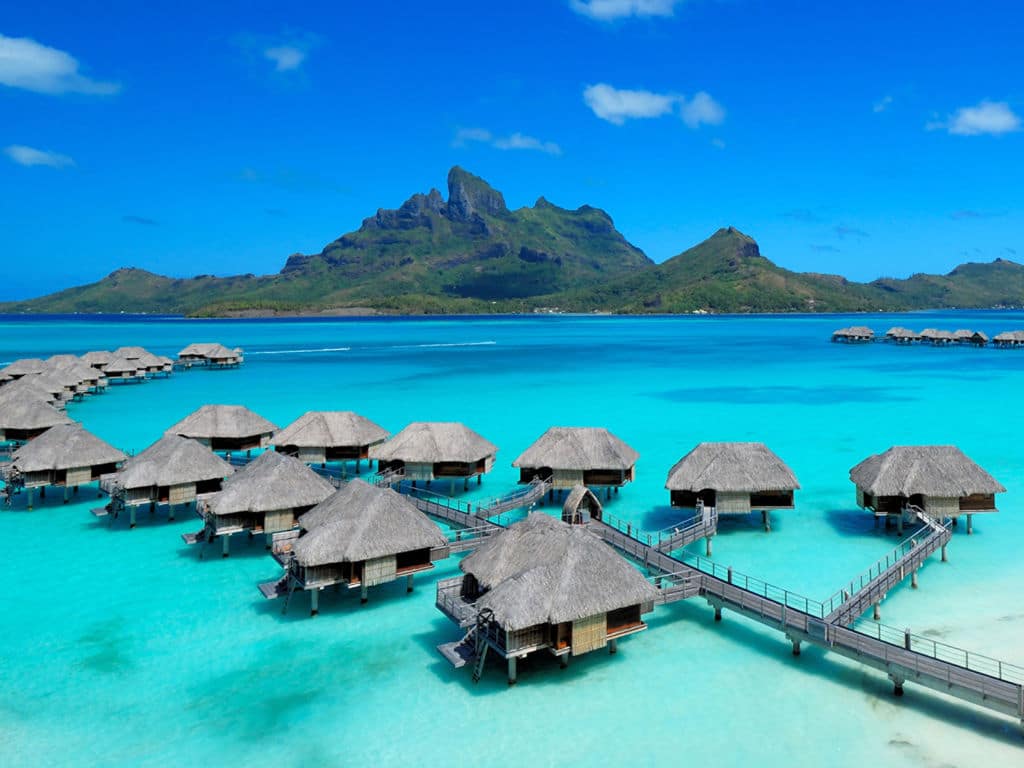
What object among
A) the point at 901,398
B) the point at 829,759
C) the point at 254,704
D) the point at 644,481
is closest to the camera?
the point at 829,759

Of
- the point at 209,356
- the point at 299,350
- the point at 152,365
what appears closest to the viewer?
the point at 152,365

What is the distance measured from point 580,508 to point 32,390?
31618 mm

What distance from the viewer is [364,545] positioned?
51.7ft

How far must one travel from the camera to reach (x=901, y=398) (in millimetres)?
49500

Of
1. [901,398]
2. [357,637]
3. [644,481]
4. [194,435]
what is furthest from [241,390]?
[901,398]

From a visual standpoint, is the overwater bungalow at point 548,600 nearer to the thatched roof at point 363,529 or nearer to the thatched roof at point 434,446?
the thatched roof at point 363,529

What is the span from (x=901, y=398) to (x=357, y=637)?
46.6 metres

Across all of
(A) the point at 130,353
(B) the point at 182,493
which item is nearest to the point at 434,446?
(B) the point at 182,493

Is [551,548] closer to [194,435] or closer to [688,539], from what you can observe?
[688,539]

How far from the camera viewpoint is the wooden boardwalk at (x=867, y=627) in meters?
11.6

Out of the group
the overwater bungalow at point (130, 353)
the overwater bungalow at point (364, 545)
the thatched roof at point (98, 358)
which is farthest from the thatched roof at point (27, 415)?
the overwater bungalow at point (130, 353)

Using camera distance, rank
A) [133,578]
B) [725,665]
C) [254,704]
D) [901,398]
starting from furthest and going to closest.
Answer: [901,398], [133,578], [725,665], [254,704]

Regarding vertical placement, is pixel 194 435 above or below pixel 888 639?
above

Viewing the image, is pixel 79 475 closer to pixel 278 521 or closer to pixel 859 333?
pixel 278 521
